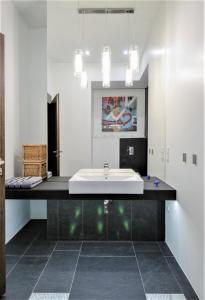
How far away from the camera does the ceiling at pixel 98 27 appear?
2.98 m

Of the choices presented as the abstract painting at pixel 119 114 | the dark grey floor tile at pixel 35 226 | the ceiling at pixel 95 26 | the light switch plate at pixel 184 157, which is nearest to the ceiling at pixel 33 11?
the ceiling at pixel 95 26

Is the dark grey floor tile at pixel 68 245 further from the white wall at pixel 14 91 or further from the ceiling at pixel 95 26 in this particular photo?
the ceiling at pixel 95 26

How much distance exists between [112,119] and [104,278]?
1.69m

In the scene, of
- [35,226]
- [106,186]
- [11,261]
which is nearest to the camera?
[106,186]

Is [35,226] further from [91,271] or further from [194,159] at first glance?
[194,159]

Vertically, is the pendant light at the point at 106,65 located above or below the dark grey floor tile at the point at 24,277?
above

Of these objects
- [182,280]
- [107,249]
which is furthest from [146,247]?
[182,280]

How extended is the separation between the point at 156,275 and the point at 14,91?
2.69 meters

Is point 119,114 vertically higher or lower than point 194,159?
higher

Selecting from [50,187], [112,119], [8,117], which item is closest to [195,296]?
[50,187]

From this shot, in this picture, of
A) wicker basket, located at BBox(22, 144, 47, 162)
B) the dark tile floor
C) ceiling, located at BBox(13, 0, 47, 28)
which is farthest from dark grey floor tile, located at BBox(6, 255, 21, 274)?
ceiling, located at BBox(13, 0, 47, 28)

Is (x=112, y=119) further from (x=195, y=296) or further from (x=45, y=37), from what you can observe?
(x=195, y=296)

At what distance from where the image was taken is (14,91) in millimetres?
3213

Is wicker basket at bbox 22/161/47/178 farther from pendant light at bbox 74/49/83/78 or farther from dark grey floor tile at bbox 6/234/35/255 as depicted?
pendant light at bbox 74/49/83/78
